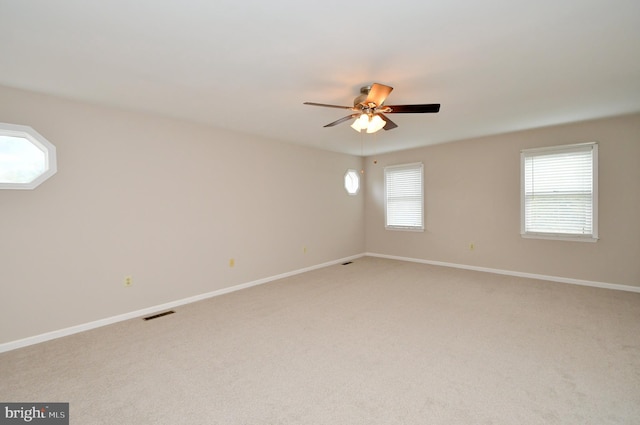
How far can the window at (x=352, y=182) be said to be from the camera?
6391 mm

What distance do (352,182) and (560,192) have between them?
11.9 ft

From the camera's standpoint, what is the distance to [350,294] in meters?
4.05

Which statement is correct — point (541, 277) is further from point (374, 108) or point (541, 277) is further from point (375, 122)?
point (374, 108)

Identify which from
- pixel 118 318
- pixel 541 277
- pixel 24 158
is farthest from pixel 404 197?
pixel 24 158

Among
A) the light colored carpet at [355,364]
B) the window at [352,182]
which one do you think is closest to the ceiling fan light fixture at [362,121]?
the light colored carpet at [355,364]

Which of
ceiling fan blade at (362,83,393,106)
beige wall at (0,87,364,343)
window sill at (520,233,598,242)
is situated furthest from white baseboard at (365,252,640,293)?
ceiling fan blade at (362,83,393,106)

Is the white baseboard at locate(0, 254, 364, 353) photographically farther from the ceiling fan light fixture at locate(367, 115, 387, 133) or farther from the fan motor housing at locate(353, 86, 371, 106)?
the fan motor housing at locate(353, 86, 371, 106)

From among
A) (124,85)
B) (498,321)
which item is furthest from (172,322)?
(498,321)

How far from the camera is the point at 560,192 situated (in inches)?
172

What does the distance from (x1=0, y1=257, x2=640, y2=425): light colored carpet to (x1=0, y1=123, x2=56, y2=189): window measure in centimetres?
152

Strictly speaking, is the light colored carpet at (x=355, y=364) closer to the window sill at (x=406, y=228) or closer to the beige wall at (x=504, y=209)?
the beige wall at (x=504, y=209)

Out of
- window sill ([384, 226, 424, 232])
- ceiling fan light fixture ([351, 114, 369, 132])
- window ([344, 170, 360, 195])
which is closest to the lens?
ceiling fan light fixture ([351, 114, 369, 132])

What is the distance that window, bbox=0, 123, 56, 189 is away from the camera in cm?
267

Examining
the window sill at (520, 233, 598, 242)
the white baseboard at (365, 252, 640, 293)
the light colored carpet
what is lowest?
the light colored carpet
